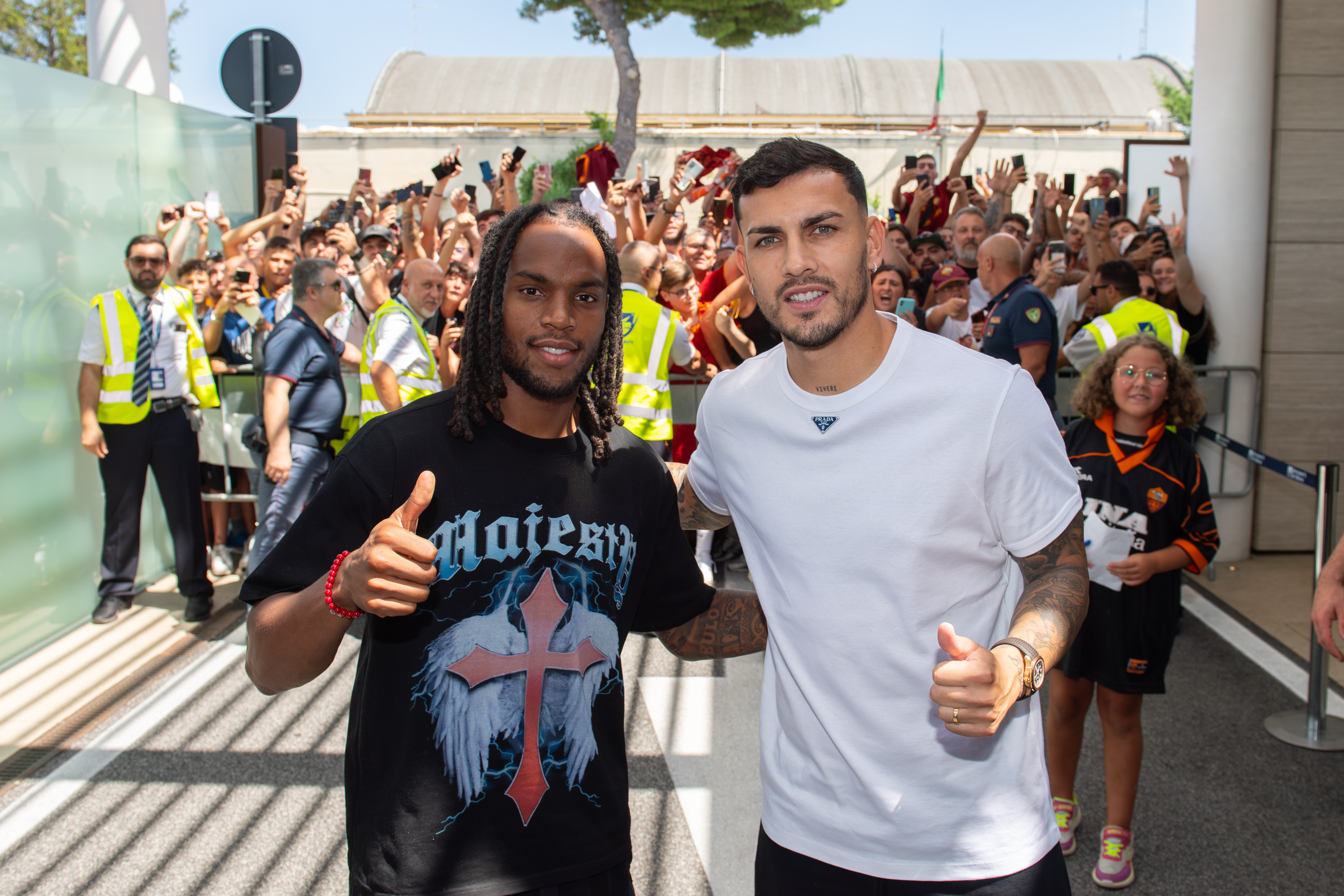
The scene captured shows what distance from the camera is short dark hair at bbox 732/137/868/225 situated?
75.6 inches

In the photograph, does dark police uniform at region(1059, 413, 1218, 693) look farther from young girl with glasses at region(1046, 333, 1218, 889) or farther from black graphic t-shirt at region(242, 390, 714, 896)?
→ black graphic t-shirt at region(242, 390, 714, 896)

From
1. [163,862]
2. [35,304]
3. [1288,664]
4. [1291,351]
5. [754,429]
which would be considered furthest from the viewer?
[1291,351]

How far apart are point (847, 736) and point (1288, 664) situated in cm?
432

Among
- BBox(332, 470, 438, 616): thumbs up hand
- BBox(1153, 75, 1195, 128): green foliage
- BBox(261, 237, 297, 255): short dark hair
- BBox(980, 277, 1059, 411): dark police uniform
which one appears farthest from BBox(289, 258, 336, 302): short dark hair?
BBox(1153, 75, 1195, 128): green foliage

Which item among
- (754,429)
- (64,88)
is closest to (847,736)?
(754,429)

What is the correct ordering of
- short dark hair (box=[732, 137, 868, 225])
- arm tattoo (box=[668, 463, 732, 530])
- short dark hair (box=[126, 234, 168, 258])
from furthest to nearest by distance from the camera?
short dark hair (box=[126, 234, 168, 258])
arm tattoo (box=[668, 463, 732, 530])
short dark hair (box=[732, 137, 868, 225])

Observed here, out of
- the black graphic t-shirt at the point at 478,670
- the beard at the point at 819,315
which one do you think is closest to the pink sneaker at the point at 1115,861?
the black graphic t-shirt at the point at 478,670

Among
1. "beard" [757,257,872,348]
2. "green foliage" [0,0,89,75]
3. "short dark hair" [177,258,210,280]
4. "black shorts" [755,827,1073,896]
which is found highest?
"green foliage" [0,0,89,75]

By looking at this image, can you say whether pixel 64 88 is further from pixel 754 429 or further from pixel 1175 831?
pixel 1175 831

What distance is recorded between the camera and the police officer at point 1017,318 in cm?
545

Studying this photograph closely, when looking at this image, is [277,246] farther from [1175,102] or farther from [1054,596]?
[1175,102]

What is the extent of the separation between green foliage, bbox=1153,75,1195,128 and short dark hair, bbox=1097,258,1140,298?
39.7 m

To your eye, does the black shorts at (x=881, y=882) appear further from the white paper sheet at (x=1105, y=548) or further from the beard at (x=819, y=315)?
the white paper sheet at (x=1105, y=548)

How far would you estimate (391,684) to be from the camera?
5.83 ft
